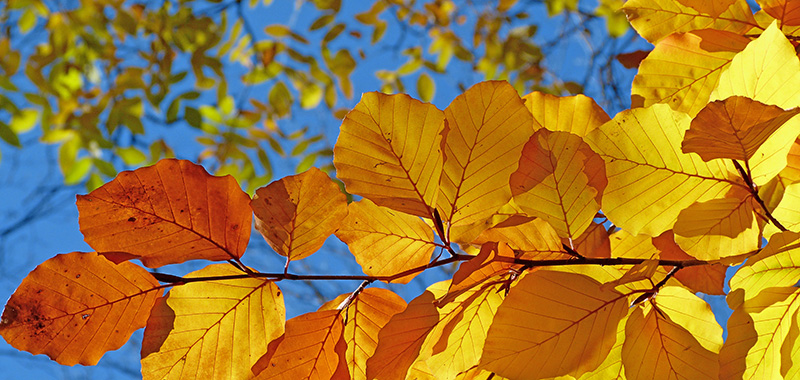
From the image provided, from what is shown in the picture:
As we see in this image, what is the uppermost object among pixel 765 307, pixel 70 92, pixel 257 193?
pixel 70 92

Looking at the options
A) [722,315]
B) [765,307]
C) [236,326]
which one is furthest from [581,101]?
[722,315]

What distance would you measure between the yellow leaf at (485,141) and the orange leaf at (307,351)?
0.11 m

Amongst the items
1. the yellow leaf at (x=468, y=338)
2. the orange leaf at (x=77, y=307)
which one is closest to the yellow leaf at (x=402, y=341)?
the yellow leaf at (x=468, y=338)

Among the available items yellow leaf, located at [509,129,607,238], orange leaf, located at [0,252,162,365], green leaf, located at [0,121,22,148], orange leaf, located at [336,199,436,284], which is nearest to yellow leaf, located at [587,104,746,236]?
yellow leaf, located at [509,129,607,238]

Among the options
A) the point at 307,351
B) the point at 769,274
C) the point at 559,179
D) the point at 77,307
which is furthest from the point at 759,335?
the point at 77,307

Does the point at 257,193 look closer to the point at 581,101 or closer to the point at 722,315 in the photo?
the point at 581,101

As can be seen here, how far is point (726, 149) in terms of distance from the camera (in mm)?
267

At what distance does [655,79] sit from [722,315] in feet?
13.7

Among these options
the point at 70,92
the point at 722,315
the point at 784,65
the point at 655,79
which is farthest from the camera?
the point at 722,315

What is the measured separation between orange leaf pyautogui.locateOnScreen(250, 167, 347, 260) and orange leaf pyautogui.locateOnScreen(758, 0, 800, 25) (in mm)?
306

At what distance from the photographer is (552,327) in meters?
0.28

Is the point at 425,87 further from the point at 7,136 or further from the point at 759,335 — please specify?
the point at 759,335

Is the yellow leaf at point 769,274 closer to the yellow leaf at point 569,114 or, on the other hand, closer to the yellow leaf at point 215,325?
the yellow leaf at point 569,114

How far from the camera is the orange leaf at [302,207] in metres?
0.31
